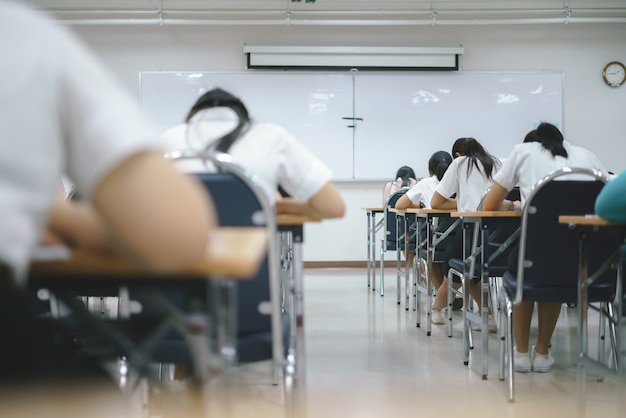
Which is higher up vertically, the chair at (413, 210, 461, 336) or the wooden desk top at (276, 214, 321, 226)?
the wooden desk top at (276, 214, 321, 226)

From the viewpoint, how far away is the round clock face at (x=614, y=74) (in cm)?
844

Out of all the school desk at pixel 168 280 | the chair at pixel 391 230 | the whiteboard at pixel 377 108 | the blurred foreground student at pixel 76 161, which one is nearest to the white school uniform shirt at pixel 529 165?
the chair at pixel 391 230

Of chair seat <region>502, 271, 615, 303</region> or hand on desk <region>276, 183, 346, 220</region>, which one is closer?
hand on desk <region>276, 183, 346, 220</region>

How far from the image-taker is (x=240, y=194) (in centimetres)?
165

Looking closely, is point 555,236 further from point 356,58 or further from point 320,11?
point 320,11

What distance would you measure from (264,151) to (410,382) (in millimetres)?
1498

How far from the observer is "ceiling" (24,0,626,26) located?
8.00 m

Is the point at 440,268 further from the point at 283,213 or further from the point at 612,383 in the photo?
the point at 283,213

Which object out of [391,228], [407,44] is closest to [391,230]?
[391,228]

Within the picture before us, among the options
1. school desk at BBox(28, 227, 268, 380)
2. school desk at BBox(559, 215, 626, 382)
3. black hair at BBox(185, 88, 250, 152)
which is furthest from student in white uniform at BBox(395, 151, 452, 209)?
school desk at BBox(28, 227, 268, 380)

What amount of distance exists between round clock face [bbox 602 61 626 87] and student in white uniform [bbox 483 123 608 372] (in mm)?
5809

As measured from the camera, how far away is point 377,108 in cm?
817

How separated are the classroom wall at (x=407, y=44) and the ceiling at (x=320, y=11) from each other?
0.43ft

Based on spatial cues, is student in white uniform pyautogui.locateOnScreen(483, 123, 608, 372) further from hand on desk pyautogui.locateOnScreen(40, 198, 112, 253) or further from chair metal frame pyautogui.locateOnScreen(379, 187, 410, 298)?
hand on desk pyautogui.locateOnScreen(40, 198, 112, 253)
